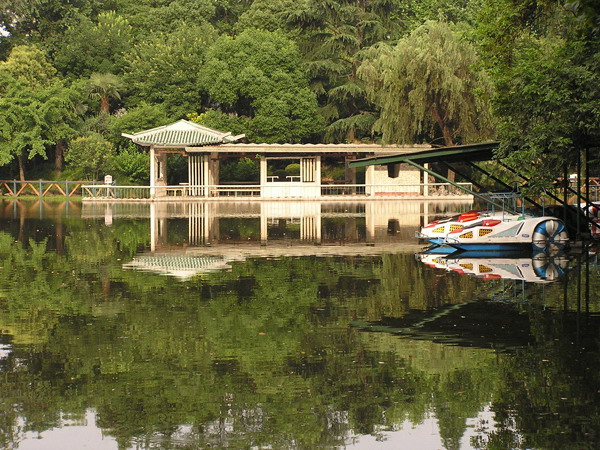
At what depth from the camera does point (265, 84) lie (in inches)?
2366

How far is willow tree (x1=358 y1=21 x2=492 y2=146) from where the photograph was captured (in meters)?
52.1

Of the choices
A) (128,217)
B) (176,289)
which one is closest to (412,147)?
(128,217)

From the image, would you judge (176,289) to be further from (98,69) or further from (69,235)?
(98,69)

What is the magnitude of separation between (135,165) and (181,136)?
7.47m

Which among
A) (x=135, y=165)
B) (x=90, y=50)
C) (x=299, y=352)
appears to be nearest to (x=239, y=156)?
(x=135, y=165)

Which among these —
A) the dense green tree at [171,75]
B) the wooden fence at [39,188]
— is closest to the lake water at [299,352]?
the wooden fence at [39,188]

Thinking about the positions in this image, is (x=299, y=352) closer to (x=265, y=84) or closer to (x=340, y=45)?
(x=265, y=84)

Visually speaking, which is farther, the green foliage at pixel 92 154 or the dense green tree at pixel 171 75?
the dense green tree at pixel 171 75

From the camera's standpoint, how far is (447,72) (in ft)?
170

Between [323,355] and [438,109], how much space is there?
45420mm

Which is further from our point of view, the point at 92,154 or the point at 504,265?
the point at 92,154

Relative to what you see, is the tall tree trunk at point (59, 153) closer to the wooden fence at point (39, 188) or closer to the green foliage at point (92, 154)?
the wooden fence at point (39, 188)

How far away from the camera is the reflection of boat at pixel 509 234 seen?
21281 millimetres

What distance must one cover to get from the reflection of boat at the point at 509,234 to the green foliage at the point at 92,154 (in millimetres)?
41497
